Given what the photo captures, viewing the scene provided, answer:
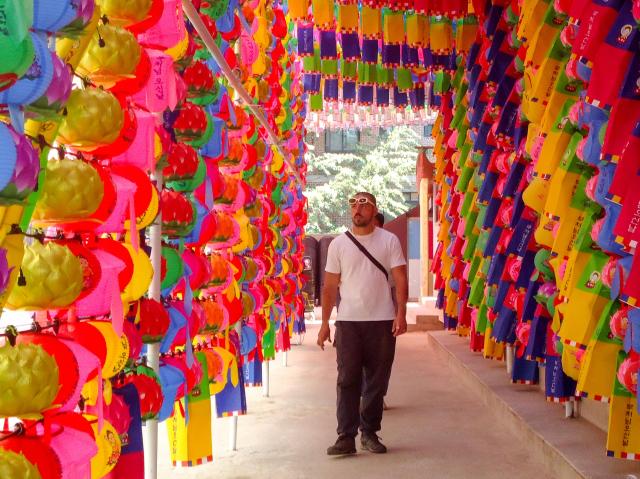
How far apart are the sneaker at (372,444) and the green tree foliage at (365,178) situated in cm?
2183

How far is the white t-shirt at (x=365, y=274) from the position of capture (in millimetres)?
5160

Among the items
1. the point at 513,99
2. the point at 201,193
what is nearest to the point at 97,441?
the point at 201,193

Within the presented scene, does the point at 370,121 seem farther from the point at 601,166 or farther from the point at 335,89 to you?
the point at 601,166

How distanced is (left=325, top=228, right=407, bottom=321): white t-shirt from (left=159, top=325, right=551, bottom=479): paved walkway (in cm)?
79

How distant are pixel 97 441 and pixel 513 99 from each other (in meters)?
4.08

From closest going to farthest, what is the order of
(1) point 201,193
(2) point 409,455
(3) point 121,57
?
(3) point 121,57, (1) point 201,193, (2) point 409,455

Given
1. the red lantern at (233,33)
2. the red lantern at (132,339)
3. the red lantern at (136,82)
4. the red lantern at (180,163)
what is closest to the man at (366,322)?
the red lantern at (233,33)

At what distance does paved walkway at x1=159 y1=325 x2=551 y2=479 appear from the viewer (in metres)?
4.59

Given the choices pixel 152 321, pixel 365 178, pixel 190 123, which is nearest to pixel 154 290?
pixel 152 321

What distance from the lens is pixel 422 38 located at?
26.1 ft

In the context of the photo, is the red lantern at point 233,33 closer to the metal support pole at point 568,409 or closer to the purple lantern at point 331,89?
the metal support pole at point 568,409

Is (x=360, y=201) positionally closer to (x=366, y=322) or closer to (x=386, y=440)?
(x=366, y=322)

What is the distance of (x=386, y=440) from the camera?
214 inches

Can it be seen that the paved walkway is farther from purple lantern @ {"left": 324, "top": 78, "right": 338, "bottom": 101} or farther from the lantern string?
purple lantern @ {"left": 324, "top": 78, "right": 338, "bottom": 101}
